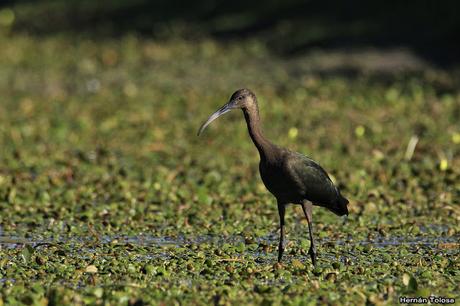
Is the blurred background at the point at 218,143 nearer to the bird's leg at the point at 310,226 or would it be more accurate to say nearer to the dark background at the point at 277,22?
the dark background at the point at 277,22

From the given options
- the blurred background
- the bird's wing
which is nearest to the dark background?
the blurred background

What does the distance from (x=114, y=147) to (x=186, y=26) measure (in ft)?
32.8

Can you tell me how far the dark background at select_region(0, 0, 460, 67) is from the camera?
2025 centimetres

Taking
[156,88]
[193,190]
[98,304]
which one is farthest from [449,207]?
[156,88]

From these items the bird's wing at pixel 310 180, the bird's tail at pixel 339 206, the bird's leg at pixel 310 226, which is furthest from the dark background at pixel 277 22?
the bird's leg at pixel 310 226

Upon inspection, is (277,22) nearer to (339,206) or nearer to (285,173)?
(339,206)

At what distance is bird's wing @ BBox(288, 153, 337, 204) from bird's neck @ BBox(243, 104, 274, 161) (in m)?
0.17

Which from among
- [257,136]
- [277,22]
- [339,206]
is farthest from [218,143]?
[277,22]

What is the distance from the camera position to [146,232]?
1003 centimetres

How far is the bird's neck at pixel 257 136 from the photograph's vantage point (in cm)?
837

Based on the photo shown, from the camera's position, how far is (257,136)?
8.45m

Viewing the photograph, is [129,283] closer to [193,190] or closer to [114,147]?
[193,190]

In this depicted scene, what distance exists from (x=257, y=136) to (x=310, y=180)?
50 centimetres

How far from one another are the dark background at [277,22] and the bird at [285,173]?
10.9 m
